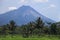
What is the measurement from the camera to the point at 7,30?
77.6 meters

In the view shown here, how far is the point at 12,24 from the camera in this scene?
7419 centimetres

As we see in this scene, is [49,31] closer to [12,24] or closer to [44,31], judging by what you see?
[44,31]

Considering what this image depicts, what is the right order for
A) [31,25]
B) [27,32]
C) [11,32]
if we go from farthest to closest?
[11,32] → [31,25] → [27,32]

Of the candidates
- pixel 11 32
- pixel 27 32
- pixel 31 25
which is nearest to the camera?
pixel 27 32

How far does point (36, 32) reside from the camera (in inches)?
2921

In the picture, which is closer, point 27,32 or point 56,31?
point 27,32

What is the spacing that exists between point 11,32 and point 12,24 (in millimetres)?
4457

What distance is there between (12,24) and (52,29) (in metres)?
18.2

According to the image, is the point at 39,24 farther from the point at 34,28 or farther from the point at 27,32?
the point at 27,32

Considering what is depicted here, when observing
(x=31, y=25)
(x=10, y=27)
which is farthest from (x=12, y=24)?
(x=31, y=25)

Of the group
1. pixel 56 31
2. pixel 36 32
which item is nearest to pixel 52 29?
pixel 56 31

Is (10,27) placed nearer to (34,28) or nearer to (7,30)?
(7,30)

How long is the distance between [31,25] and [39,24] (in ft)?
10.9

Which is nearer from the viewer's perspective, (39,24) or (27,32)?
(27,32)
